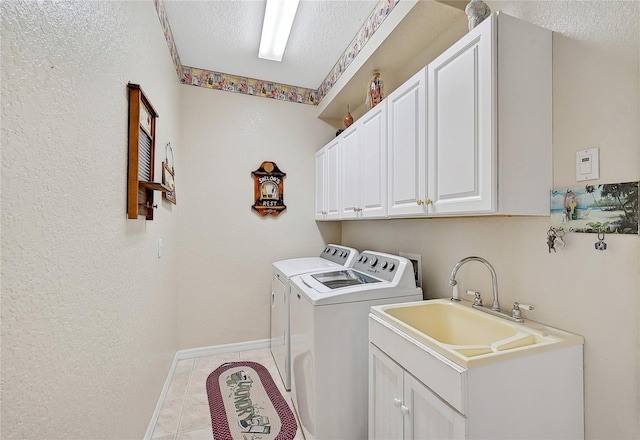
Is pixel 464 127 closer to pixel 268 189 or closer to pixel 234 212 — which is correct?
pixel 268 189

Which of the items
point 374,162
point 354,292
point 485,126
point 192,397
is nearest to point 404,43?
point 374,162

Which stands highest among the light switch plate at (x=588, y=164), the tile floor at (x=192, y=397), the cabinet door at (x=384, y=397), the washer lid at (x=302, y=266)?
the light switch plate at (x=588, y=164)

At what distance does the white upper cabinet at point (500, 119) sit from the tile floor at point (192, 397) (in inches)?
69.3

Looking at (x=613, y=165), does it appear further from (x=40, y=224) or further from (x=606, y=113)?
(x=40, y=224)

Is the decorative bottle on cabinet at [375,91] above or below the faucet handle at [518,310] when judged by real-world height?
above

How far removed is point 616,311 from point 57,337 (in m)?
1.75

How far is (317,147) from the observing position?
3.23 metres

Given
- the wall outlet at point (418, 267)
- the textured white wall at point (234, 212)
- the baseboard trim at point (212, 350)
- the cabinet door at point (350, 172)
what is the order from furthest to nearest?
the textured white wall at point (234, 212)
the baseboard trim at point (212, 350)
the cabinet door at point (350, 172)
the wall outlet at point (418, 267)

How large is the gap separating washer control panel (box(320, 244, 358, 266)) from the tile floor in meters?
1.10

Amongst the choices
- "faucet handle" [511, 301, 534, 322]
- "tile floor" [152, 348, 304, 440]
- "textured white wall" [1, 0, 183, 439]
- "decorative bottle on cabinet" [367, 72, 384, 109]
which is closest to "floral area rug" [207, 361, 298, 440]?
"tile floor" [152, 348, 304, 440]

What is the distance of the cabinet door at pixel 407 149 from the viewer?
4.86 ft

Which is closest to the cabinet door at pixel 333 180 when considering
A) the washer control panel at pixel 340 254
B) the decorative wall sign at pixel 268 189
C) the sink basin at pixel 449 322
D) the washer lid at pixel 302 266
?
the washer control panel at pixel 340 254

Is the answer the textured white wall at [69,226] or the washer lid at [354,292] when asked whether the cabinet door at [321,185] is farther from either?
the textured white wall at [69,226]

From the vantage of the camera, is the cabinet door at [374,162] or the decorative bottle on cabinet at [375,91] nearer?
the cabinet door at [374,162]
